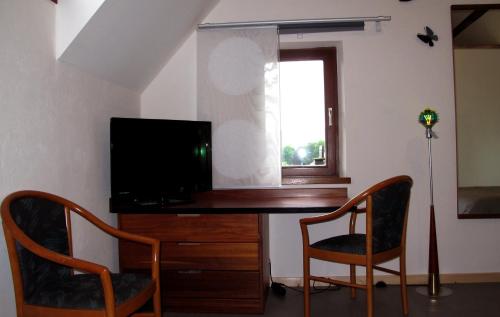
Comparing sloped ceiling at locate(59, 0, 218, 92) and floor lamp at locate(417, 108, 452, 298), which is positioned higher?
sloped ceiling at locate(59, 0, 218, 92)

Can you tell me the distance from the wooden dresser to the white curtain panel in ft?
1.99

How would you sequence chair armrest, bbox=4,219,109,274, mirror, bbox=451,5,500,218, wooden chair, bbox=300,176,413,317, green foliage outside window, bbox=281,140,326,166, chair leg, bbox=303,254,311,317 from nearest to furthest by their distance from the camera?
1. chair armrest, bbox=4,219,109,274
2. wooden chair, bbox=300,176,413,317
3. chair leg, bbox=303,254,311,317
4. green foliage outside window, bbox=281,140,326,166
5. mirror, bbox=451,5,500,218

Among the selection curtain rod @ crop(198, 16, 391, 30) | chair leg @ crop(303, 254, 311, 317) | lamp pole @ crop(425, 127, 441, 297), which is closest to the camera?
chair leg @ crop(303, 254, 311, 317)

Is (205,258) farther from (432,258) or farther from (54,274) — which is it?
(432,258)

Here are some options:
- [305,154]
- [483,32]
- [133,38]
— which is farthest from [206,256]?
[483,32]

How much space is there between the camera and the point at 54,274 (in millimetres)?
1581

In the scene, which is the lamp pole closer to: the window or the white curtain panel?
the window

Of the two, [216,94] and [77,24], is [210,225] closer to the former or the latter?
[216,94]

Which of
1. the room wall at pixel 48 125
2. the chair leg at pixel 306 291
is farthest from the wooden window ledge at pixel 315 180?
the room wall at pixel 48 125

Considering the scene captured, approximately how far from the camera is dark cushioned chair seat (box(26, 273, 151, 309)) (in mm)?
1394

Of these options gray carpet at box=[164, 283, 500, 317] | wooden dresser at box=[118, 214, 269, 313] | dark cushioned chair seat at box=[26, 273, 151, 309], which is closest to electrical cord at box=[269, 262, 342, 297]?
gray carpet at box=[164, 283, 500, 317]

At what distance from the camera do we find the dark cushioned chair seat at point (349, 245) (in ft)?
6.66

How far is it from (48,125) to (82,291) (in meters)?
0.82

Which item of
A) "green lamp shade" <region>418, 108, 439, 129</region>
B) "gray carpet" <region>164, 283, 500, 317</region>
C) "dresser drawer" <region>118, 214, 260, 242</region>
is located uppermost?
"green lamp shade" <region>418, 108, 439, 129</region>
